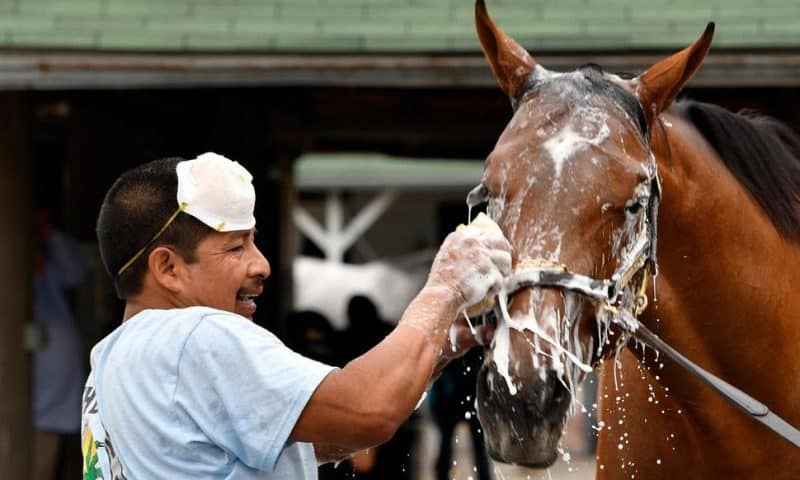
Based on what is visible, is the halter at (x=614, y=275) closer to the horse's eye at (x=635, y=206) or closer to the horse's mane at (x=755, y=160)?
the horse's eye at (x=635, y=206)

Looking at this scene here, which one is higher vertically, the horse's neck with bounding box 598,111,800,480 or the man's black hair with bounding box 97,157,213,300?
the man's black hair with bounding box 97,157,213,300

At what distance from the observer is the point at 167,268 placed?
2.67 meters

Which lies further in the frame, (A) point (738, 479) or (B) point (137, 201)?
(A) point (738, 479)

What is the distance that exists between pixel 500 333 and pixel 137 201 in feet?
2.57

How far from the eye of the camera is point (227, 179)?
2.63 metres

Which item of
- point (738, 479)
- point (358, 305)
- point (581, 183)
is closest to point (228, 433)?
point (581, 183)

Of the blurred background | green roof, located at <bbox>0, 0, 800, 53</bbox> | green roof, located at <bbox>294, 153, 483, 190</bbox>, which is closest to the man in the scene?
the blurred background

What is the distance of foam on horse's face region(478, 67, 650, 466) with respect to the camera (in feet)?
9.23

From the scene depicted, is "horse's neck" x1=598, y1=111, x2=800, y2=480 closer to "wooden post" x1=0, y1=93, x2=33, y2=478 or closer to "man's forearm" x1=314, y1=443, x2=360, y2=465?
"man's forearm" x1=314, y1=443, x2=360, y2=465

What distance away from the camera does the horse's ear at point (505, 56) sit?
11.1 ft

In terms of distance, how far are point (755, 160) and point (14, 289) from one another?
476cm

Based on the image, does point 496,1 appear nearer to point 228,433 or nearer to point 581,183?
point 581,183

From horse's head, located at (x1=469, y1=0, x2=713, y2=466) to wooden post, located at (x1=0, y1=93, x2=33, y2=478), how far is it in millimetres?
4617

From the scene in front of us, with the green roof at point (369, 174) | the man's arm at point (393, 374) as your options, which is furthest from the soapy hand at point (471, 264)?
the green roof at point (369, 174)
